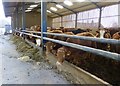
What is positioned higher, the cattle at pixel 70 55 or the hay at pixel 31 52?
the cattle at pixel 70 55

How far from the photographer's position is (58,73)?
10.2 ft

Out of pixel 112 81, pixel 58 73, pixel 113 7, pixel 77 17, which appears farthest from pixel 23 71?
pixel 77 17

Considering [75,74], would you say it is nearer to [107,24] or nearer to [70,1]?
[107,24]

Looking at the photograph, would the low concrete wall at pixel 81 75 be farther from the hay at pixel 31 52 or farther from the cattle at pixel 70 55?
the hay at pixel 31 52

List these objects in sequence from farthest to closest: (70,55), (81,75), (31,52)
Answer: (31,52)
(70,55)
(81,75)

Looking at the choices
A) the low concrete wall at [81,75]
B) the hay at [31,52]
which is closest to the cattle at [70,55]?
the low concrete wall at [81,75]

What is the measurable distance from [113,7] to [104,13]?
1252 millimetres

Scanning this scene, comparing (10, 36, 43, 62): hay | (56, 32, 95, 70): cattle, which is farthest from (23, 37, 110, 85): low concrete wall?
(10, 36, 43, 62): hay

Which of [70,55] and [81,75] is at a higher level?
[70,55]

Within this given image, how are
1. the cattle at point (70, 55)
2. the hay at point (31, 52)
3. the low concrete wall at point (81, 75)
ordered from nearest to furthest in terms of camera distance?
the low concrete wall at point (81, 75)
the cattle at point (70, 55)
the hay at point (31, 52)

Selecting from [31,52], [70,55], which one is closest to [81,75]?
[70,55]

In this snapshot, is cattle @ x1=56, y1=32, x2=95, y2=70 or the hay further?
the hay

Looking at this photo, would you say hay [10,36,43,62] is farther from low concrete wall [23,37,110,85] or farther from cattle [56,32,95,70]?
low concrete wall [23,37,110,85]

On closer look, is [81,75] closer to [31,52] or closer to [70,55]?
[70,55]
